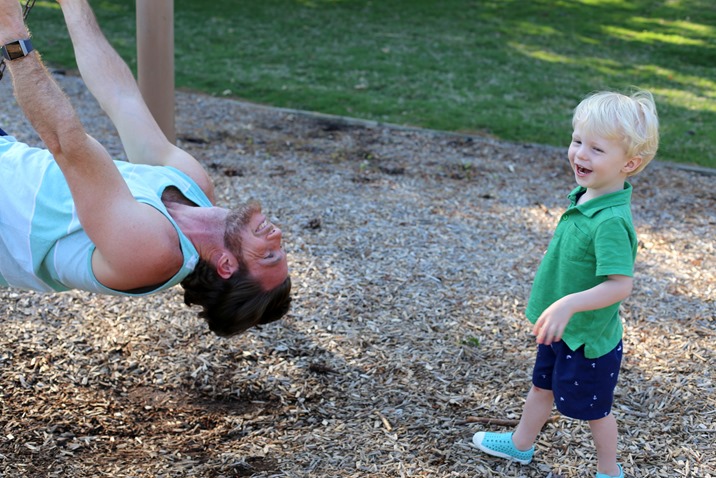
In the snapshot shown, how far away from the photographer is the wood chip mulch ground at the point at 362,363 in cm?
299

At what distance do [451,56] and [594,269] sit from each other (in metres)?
9.26

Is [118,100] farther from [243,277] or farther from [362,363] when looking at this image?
[362,363]

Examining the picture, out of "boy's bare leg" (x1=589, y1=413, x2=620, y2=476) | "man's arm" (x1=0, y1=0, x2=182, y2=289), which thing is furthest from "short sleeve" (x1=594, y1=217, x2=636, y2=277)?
"man's arm" (x1=0, y1=0, x2=182, y2=289)

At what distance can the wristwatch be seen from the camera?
2.12 meters

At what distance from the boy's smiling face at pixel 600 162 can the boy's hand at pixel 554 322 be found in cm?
43

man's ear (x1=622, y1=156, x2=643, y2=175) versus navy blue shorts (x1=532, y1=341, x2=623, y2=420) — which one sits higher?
man's ear (x1=622, y1=156, x2=643, y2=175)

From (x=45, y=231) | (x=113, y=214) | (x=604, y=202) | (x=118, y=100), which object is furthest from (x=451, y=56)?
(x=113, y=214)

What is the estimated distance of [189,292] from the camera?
8.96 feet

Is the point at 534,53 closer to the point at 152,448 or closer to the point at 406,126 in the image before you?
the point at 406,126

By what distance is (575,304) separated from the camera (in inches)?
92.1

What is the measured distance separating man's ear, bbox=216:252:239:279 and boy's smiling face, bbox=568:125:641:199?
1.17m

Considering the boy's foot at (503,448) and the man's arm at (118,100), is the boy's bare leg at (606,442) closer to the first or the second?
the boy's foot at (503,448)

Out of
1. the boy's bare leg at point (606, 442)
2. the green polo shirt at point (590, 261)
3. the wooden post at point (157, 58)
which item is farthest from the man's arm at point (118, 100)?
the boy's bare leg at point (606, 442)

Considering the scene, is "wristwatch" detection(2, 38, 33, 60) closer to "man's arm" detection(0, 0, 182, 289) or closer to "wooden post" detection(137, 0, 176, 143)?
"man's arm" detection(0, 0, 182, 289)
